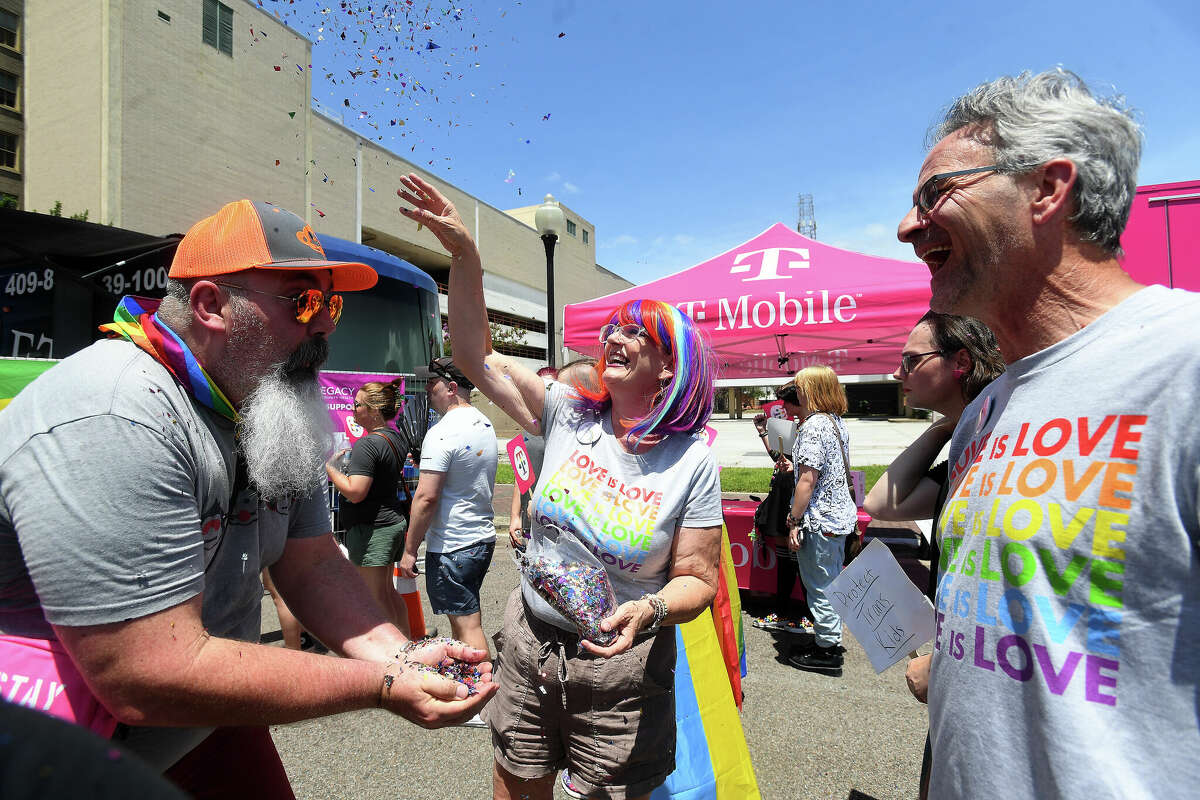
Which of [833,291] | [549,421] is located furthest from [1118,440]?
[833,291]

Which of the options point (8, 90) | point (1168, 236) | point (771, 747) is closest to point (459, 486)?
point (771, 747)

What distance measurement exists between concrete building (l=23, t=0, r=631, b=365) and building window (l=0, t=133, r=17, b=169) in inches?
182

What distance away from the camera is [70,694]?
111 cm

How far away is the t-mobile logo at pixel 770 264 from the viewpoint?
226 inches

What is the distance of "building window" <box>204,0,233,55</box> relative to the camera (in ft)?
68.4

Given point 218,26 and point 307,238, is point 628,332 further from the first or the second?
point 218,26

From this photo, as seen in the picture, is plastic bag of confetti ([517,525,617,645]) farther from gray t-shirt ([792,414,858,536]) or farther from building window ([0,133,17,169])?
building window ([0,133,17,169])

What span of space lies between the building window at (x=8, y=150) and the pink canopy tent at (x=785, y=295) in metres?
35.0

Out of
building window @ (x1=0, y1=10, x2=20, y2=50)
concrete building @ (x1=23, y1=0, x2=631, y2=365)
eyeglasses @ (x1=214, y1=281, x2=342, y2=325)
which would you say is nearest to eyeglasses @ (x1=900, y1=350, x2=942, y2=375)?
eyeglasses @ (x1=214, y1=281, x2=342, y2=325)

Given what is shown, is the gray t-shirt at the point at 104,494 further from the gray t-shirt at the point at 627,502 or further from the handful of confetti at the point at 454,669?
the gray t-shirt at the point at 627,502

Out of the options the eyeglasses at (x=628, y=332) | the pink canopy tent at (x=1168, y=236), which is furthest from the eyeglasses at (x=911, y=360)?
the pink canopy tent at (x=1168, y=236)

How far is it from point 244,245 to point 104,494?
25.9 inches

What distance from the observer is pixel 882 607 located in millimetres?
1911

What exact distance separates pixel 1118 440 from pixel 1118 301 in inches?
13.0
